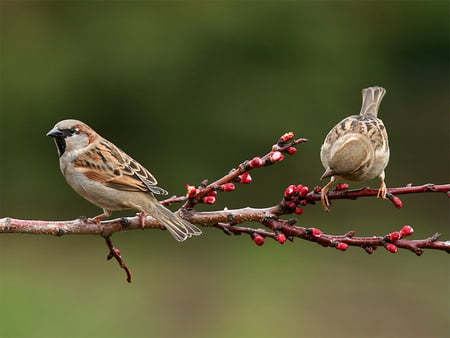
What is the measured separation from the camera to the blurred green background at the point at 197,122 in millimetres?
10703

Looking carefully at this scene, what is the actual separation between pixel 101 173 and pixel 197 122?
22.1ft

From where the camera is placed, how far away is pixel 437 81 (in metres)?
12.7

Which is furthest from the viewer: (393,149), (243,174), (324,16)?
(393,149)

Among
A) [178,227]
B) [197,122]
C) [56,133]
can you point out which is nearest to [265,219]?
[178,227]

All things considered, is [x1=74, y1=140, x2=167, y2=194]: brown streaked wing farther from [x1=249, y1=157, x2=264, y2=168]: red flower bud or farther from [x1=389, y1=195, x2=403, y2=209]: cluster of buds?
[x1=389, y1=195, x2=403, y2=209]: cluster of buds

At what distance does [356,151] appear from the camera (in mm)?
4289

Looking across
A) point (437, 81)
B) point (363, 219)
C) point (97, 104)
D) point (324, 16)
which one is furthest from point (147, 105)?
point (437, 81)

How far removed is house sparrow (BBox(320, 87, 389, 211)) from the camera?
4.21 meters

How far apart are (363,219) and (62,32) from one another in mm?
5494

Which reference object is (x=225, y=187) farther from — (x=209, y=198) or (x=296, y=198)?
(x=296, y=198)

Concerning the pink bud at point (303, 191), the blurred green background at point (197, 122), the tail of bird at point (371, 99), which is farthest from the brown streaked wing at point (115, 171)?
the blurred green background at point (197, 122)

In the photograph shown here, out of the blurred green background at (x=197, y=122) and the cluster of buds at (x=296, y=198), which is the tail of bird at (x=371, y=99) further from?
the blurred green background at (x=197, y=122)

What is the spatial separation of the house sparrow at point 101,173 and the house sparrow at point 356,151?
1008mm

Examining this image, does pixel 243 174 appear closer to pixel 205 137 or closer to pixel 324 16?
pixel 205 137
